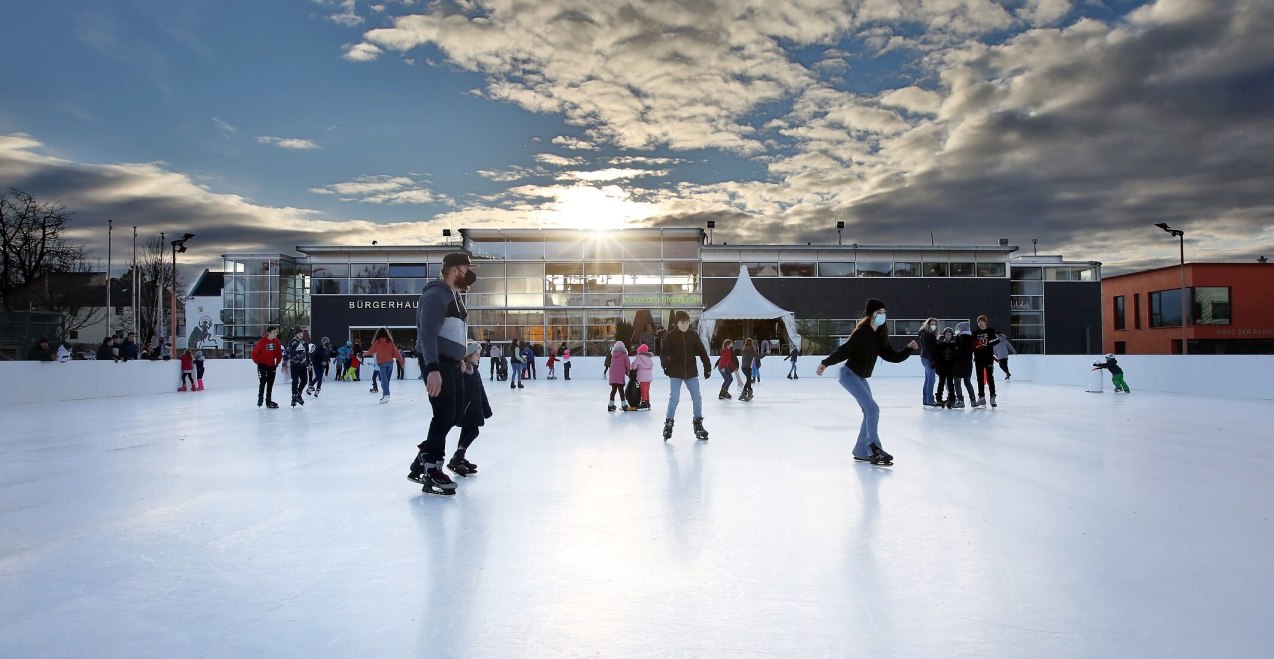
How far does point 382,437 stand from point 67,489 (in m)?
3.48

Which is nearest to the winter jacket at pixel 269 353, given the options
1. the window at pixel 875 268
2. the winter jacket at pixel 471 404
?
the winter jacket at pixel 471 404

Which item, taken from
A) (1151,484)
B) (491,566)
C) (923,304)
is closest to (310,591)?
(491,566)

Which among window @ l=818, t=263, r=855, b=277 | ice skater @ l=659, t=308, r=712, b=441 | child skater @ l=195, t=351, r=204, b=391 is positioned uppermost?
window @ l=818, t=263, r=855, b=277

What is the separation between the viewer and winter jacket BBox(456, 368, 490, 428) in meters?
5.49

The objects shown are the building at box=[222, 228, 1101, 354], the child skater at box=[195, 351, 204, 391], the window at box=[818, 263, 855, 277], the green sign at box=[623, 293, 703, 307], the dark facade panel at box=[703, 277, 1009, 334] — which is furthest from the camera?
the window at box=[818, 263, 855, 277]

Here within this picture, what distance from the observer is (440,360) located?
5.17m

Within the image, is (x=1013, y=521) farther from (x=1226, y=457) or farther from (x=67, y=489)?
(x=67, y=489)

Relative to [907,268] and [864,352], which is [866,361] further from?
[907,268]

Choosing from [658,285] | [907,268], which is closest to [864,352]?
[658,285]

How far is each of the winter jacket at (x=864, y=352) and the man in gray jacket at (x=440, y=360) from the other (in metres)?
3.15

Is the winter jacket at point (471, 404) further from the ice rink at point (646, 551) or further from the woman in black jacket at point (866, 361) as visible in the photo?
the woman in black jacket at point (866, 361)

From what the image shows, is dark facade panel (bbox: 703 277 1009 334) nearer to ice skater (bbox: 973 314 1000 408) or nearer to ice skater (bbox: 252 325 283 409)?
ice skater (bbox: 973 314 1000 408)

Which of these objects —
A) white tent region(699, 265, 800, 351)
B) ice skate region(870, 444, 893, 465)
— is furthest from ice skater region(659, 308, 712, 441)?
white tent region(699, 265, 800, 351)

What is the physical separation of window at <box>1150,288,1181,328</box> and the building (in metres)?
3.29
